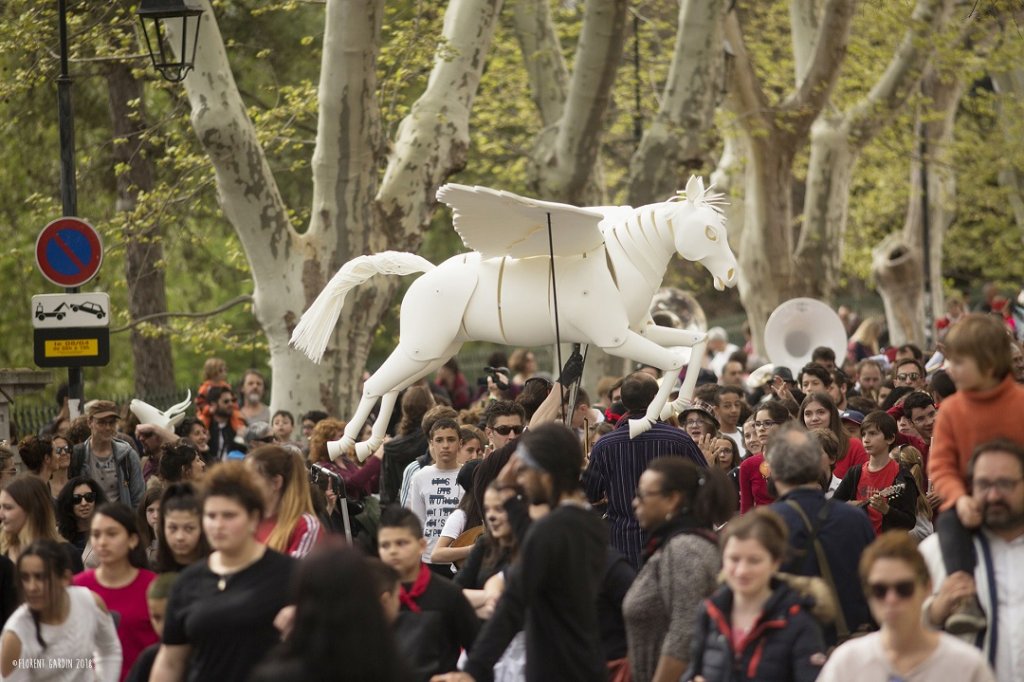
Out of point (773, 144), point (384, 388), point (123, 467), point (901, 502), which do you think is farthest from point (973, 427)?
point (773, 144)

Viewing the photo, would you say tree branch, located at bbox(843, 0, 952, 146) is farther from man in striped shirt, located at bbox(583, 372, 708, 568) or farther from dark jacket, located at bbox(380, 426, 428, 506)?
man in striped shirt, located at bbox(583, 372, 708, 568)

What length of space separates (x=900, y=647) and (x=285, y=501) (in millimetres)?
2843

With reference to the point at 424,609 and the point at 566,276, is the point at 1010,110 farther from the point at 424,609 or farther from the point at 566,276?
the point at 424,609

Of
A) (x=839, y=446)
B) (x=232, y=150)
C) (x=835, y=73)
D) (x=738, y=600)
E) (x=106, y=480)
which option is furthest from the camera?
(x=835, y=73)

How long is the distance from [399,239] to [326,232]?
745 millimetres

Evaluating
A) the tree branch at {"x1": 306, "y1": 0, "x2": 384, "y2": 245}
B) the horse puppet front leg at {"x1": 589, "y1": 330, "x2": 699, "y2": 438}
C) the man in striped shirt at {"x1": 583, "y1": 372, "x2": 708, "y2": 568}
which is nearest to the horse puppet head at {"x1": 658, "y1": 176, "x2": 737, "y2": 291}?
the horse puppet front leg at {"x1": 589, "y1": 330, "x2": 699, "y2": 438}

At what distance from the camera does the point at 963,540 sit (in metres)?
6.43

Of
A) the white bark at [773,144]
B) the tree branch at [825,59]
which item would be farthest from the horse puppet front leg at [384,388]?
the tree branch at [825,59]

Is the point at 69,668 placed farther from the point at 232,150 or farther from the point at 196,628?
the point at 232,150

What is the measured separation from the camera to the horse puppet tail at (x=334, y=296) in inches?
496

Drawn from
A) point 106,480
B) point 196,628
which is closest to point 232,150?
point 106,480

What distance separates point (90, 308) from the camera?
1369 centimetres

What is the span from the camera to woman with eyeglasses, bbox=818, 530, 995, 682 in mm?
5691

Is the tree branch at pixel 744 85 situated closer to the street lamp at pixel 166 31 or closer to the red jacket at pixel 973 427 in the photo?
the street lamp at pixel 166 31
